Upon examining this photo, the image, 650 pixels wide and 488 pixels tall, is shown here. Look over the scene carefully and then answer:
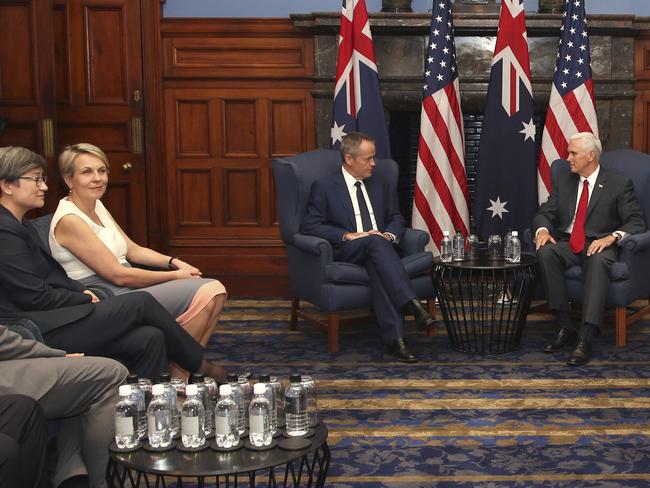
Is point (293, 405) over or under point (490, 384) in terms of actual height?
over

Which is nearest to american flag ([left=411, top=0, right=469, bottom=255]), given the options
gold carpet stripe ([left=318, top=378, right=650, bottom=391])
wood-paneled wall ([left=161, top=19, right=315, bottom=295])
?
wood-paneled wall ([left=161, top=19, right=315, bottom=295])

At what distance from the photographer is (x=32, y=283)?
320 centimetres

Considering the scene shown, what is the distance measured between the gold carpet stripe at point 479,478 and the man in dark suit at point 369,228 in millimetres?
1560

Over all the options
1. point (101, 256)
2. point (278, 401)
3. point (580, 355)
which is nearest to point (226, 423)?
point (278, 401)

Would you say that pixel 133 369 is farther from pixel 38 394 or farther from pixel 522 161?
pixel 522 161

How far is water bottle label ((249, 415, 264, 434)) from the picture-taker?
91.8 inches

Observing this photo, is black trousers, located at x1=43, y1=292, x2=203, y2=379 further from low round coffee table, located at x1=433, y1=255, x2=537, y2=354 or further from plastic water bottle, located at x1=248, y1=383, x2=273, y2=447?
low round coffee table, located at x1=433, y1=255, x2=537, y2=354

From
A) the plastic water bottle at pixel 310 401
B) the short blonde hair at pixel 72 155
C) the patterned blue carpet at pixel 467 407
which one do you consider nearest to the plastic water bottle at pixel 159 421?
the plastic water bottle at pixel 310 401

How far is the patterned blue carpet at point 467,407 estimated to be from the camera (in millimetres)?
Result: 3188

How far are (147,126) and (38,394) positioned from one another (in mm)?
4190

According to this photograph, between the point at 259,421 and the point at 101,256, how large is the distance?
5.70 feet

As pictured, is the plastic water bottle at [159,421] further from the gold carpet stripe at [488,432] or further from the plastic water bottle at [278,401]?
the gold carpet stripe at [488,432]

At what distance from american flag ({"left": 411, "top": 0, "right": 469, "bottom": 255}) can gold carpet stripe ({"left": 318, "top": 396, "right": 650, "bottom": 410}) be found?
2199mm

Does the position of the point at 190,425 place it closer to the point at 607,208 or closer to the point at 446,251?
the point at 446,251
